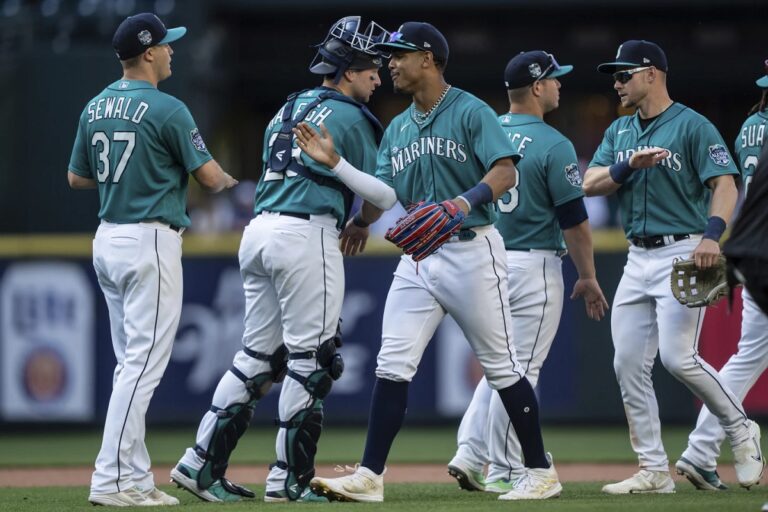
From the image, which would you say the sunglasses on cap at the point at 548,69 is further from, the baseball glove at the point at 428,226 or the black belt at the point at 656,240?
the baseball glove at the point at 428,226

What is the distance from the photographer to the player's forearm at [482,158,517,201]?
5.78 meters

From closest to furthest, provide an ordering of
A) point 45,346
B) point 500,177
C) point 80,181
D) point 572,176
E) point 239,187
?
point 500,177, point 80,181, point 572,176, point 45,346, point 239,187

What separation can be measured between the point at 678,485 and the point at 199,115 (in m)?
9.70

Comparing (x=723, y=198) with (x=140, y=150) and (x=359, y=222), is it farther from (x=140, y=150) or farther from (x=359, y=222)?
(x=140, y=150)

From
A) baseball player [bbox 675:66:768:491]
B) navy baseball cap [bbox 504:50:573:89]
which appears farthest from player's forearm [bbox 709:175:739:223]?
navy baseball cap [bbox 504:50:573:89]

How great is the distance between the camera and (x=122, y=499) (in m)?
5.95

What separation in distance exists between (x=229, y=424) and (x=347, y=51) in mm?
1902

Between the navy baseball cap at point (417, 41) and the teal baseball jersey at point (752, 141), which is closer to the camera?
the navy baseball cap at point (417, 41)

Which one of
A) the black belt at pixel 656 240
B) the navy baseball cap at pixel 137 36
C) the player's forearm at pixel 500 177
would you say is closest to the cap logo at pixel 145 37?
the navy baseball cap at pixel 137 36

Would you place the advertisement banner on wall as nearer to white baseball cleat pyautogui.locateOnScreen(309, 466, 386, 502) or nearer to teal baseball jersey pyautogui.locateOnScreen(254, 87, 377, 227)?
teal baseball jersey pyautogui.locateOnScreen(254, 87, 377, 227)

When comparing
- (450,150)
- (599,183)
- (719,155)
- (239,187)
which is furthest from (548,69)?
(239,187)

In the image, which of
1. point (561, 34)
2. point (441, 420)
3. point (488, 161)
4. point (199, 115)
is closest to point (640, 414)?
point (488, 161)

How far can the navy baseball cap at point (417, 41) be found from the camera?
5.96 m

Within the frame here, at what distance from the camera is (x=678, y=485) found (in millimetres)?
7078
